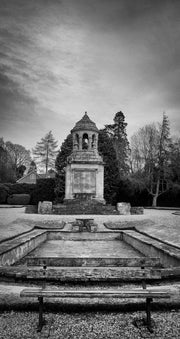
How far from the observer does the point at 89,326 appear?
3436 mm

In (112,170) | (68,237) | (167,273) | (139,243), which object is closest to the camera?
(167,273)

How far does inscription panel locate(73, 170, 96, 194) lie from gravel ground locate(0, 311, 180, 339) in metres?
20.3

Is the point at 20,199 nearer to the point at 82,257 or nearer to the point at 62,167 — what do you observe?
the point at 62,167

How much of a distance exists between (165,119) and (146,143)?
4.16m

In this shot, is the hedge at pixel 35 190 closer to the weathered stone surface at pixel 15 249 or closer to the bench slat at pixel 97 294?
the weathered stone surface at pixel 15 249

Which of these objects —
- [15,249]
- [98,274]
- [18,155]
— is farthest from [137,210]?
[18,155]

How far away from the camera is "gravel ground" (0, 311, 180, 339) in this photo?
10.5 feet

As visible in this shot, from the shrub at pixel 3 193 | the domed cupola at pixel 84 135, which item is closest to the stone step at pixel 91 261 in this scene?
the domed cupola at pixel 84 135

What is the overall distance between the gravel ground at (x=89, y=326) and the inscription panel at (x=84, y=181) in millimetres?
20294

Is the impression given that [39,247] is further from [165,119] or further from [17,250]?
[165,119]

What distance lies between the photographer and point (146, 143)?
1485 inches

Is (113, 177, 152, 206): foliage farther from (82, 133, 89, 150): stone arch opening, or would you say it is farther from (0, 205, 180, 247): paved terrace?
(0, 205, 180, 247): paved terrace

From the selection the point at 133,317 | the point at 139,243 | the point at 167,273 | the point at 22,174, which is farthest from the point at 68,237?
the point at 22,174

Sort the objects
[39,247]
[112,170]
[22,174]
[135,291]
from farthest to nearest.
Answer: [22,174] < [112,170] < [39,247] < [135,291]
